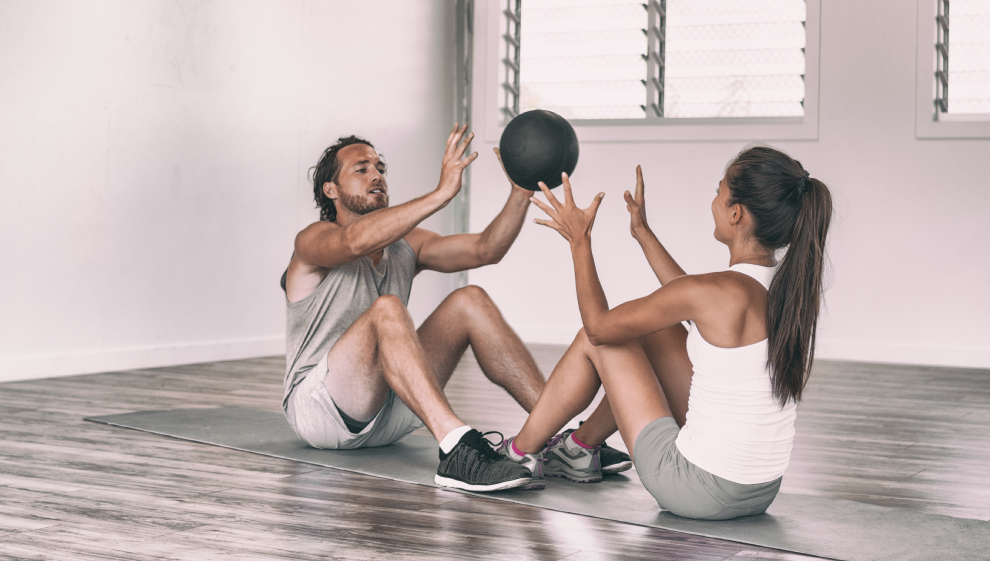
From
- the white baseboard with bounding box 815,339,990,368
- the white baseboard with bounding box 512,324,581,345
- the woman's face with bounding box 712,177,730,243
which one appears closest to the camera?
the woman's face with bounding box 712,177,730,243

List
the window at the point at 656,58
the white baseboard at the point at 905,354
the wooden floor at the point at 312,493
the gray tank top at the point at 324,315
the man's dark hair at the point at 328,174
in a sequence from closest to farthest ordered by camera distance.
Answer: the wooden floor at the point at 312,493 < the gray tank top at the point at 324,315 < the man's dark hair at the point at 328,174 < the white baseboard at the point at 905,354 < the window at the point at 656,58

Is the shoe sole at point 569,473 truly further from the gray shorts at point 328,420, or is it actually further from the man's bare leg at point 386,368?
the gray shorts at point 328,420

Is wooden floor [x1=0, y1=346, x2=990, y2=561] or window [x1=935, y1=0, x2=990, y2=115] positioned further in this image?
window [x1=935, y1=0, x2=990, y2=115]

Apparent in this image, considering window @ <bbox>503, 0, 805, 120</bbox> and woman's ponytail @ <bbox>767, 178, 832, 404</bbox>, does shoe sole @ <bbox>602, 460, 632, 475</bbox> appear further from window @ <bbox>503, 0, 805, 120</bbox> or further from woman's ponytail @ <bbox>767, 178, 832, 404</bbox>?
window @ <bbox>503, 0, 805, 120</bbox>

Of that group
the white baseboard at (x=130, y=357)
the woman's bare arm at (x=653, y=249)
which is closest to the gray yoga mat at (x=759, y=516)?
the woman's bare arm at (x=653, y=249)

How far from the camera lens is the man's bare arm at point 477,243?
2.57 m

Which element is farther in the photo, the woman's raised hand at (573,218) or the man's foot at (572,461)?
the man's foot at (572,461)

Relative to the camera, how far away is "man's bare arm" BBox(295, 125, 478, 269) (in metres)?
2.33

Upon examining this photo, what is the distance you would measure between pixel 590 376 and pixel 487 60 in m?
4.71

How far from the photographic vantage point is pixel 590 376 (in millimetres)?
2119

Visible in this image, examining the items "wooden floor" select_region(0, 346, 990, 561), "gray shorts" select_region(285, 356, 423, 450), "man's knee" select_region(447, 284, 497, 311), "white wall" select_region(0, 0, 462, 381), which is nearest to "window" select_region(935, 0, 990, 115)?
"wooden floor" select_region(0, 346, 990, 561)

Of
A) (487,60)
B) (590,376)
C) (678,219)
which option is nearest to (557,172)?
(590,376)

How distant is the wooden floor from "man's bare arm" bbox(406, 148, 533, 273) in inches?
26.1

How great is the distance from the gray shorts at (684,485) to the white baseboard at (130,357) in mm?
3011
